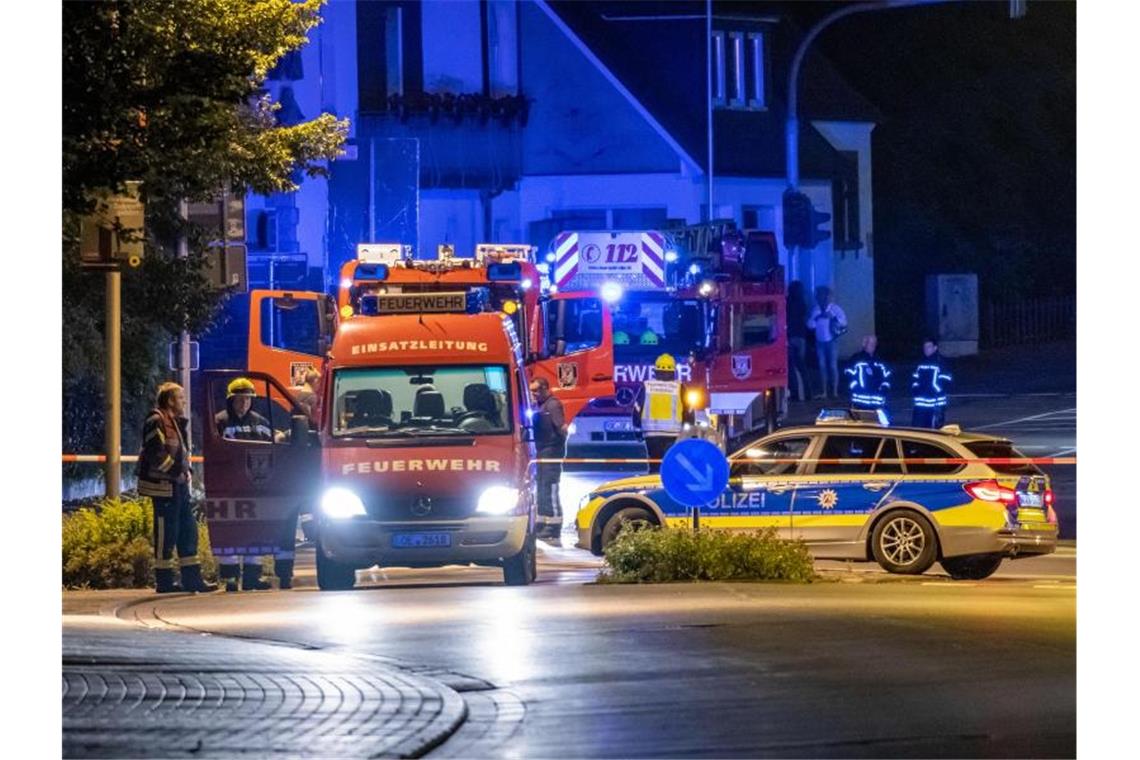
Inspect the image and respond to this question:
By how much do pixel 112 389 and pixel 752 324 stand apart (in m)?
15.4

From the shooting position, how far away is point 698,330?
31.1 meters

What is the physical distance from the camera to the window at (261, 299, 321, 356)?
26.4m

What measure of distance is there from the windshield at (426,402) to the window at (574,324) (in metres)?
7.98

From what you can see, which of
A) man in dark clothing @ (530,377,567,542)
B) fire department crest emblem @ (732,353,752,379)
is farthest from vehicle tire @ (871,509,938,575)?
fire department crest emblem @ (732,353,752,379)

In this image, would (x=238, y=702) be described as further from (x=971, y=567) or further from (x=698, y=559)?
(x=971, y=567)

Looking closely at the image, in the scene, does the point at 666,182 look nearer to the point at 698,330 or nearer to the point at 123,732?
the point at 698,330

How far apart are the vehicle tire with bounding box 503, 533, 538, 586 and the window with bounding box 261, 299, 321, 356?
9.25 m

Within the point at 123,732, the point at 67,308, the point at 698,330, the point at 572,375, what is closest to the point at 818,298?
the point at 698,330

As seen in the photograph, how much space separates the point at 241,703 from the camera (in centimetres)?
998

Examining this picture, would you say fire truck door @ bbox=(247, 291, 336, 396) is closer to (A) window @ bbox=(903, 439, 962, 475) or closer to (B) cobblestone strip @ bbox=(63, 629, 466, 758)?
(A) window @ bbox=(903, 439, 962, 475)

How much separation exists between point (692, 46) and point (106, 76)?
3709cm

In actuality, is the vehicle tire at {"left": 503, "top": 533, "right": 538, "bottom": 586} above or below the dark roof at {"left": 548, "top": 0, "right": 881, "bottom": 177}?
→ below

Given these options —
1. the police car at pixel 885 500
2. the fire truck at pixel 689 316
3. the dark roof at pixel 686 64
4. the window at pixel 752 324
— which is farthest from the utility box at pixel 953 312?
the police car at pixel 885 500

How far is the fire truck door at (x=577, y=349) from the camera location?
87.6 feet
